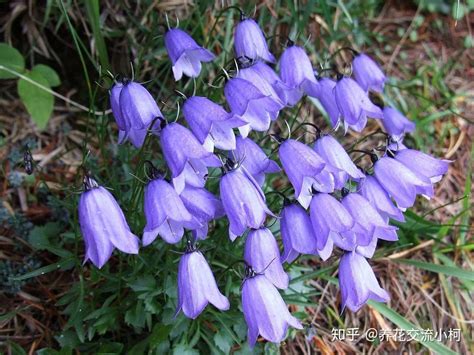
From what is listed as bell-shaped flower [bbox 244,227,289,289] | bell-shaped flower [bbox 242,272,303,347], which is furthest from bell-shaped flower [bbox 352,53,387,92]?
bell-shaped flower [bbox 242,272,303,347]

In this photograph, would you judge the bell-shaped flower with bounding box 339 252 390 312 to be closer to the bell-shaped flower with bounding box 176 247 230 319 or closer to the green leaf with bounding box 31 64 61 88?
the bell-shaped flower with bounding box 176 247 230 319

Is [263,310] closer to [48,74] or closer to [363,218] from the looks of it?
[363,218]

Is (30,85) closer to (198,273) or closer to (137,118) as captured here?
(137,118)

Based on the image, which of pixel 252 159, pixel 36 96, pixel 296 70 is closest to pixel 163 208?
pixel 252 159

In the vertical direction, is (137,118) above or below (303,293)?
above

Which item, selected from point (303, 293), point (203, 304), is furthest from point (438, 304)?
point (203, 304)

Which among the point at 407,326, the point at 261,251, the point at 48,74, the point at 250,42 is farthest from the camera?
the point at 48,74
